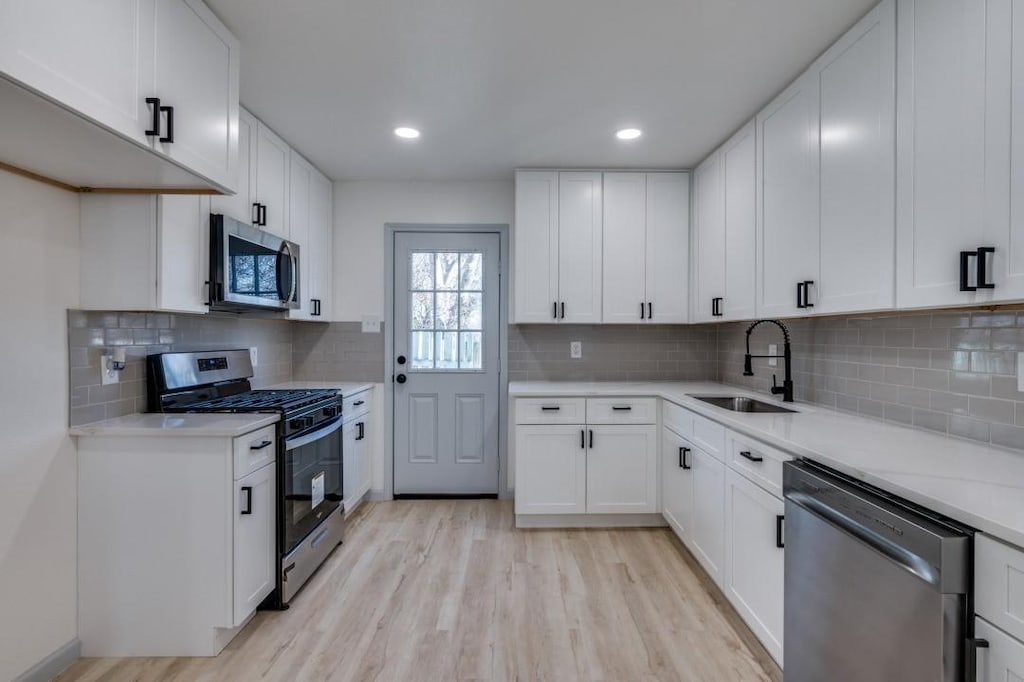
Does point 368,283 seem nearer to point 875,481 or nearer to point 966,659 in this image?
point 875,481

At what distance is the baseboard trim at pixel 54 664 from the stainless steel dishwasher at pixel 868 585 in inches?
103

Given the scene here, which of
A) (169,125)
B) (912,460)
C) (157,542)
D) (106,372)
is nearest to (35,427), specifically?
(106,372)

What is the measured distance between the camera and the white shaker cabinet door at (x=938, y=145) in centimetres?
134

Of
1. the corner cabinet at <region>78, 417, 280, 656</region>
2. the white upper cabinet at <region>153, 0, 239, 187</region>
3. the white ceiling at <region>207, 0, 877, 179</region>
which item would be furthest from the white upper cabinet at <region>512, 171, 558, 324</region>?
the corner cabinet at <region>78, 417, 280, 656</region>

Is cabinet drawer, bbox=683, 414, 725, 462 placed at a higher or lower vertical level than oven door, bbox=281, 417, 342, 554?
higher

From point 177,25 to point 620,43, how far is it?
5.18 feet

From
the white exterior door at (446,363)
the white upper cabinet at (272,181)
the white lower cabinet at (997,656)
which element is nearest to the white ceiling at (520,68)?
the white upper cabinet at (272,181)

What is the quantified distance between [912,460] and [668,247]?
227 centimetres

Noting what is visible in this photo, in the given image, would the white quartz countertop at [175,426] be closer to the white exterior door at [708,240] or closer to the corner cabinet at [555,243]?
the corner cabinet at [555,243]

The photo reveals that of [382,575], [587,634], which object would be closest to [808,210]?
[587,634]

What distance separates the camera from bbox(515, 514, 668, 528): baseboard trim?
10.5ft

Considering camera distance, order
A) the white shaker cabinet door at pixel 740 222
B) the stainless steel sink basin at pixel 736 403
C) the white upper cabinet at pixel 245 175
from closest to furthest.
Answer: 1. the white upper cabinet at pixel 245 175
2. the white shaker cabinet door at pixel 740 222
3. the stainless steel sink basin at pixel 736 403

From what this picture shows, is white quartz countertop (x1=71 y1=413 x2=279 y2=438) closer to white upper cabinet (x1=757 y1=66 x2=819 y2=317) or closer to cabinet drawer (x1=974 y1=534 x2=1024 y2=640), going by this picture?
cabinet drawer (x1=974 y1=534 x2=1024 y2=640)

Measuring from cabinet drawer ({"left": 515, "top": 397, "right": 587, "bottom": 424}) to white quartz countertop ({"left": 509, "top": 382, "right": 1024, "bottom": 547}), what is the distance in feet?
2.77
